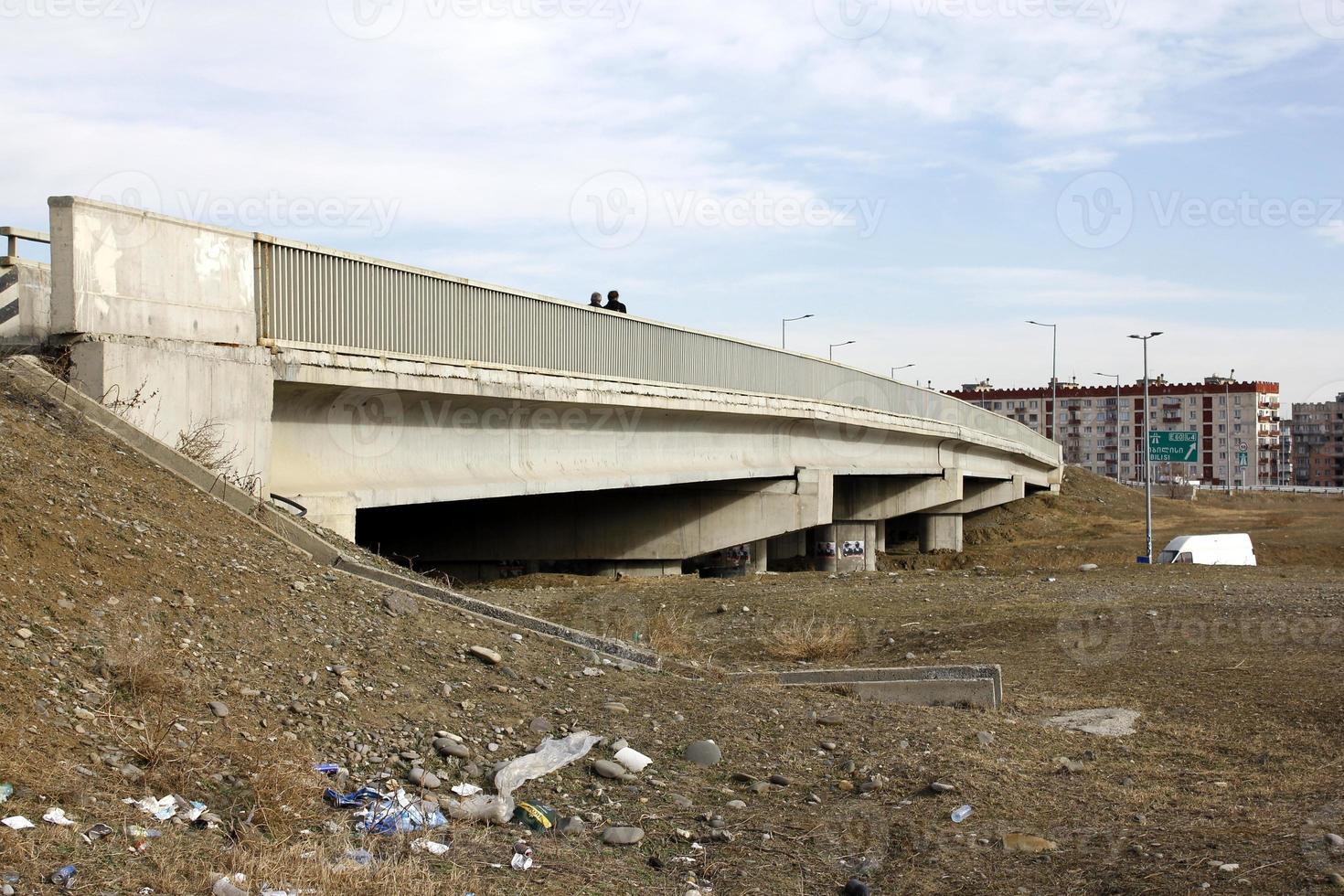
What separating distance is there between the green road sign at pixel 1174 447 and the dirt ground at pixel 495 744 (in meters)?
33.3

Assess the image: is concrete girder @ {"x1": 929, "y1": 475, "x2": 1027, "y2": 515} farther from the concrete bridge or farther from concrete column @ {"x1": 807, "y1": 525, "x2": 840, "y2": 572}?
the concrete bridge

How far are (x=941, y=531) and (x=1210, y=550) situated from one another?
15.0 metres

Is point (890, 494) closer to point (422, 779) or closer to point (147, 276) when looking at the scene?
point (147, 276)

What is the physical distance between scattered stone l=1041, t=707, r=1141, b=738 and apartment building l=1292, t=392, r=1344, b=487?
7195 inches

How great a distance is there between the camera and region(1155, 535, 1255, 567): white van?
2684 centimetres

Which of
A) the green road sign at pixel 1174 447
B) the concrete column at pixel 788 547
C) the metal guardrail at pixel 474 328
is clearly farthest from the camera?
the green road sign at pixel 1174 447

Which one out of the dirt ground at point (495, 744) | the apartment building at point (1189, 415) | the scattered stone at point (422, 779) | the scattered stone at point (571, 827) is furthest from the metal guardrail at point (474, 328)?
the apartment building at point (1189, 415)

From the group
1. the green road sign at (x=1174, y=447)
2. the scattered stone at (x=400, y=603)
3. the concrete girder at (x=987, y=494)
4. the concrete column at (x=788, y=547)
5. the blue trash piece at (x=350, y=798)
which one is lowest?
the concrete column at (x=788, y=547)

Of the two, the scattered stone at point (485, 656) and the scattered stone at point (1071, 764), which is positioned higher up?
the scattered stone at point (485, 656)

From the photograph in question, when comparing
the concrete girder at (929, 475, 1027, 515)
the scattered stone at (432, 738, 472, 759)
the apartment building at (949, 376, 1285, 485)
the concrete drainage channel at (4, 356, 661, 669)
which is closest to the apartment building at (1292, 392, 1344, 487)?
the apartment building at (949, 376, 1285, 485)

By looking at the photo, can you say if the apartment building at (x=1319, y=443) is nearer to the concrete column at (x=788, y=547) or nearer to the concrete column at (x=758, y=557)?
the concrete column at (x=788, y=547)

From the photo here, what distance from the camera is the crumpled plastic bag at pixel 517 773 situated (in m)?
5.55

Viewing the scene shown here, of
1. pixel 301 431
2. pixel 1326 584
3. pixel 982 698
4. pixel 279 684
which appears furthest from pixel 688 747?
pixel 1326 584

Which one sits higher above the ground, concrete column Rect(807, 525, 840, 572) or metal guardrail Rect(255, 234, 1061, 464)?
metal guardrail Rect(255, 234, 1061, 464)
